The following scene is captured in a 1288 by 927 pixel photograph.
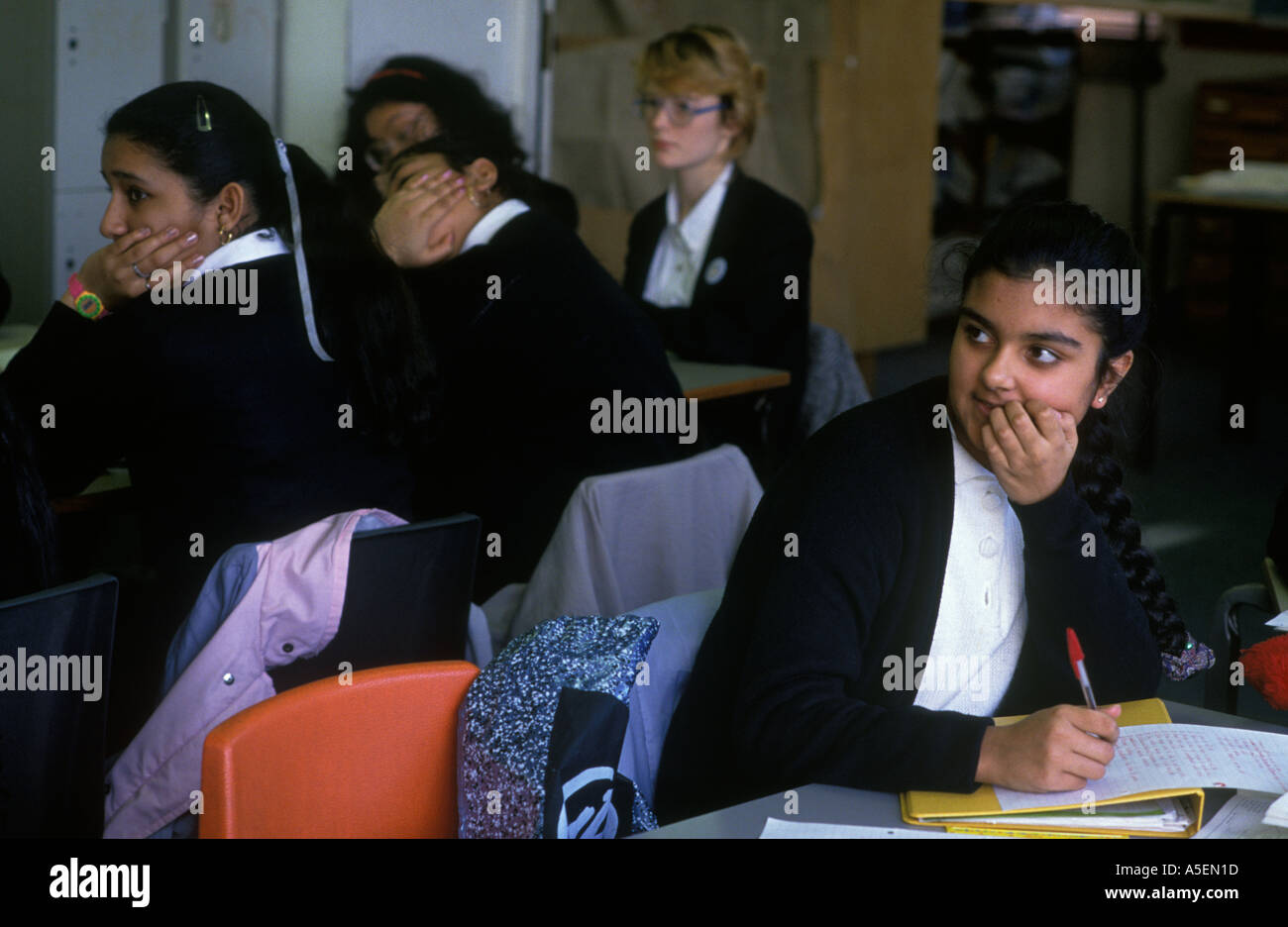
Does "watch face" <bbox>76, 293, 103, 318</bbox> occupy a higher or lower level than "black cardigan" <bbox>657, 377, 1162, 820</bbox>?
higher

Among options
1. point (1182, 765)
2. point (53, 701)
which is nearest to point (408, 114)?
point (53, 701)

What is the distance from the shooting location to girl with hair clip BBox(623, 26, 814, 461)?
3.55 meters

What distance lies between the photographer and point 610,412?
8.77ft

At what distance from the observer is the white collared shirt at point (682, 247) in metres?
3.80

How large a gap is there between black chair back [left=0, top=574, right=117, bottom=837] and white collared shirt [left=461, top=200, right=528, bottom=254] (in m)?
1.38

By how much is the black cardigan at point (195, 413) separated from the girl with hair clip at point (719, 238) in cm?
156

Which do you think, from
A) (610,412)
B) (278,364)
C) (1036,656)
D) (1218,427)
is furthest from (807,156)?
(1036,656)

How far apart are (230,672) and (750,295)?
219cm

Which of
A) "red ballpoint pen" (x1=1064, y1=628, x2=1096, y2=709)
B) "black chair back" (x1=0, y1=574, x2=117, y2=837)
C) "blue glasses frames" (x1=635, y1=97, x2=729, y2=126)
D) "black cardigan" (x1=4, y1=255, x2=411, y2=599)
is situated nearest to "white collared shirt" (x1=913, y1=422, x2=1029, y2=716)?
"red ballpoint pen" (x1=1064, y1=628, x2=1096, y2=709)

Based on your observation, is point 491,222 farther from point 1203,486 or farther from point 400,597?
point 1203,486

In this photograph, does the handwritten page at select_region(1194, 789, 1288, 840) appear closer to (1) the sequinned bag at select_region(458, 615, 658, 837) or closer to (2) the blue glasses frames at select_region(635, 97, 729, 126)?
(1) the sequinned bag at select_region(458, 615, 658, 837)

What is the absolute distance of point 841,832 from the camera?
1.28 metres

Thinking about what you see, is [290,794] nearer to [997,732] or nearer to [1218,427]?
[997,732]
